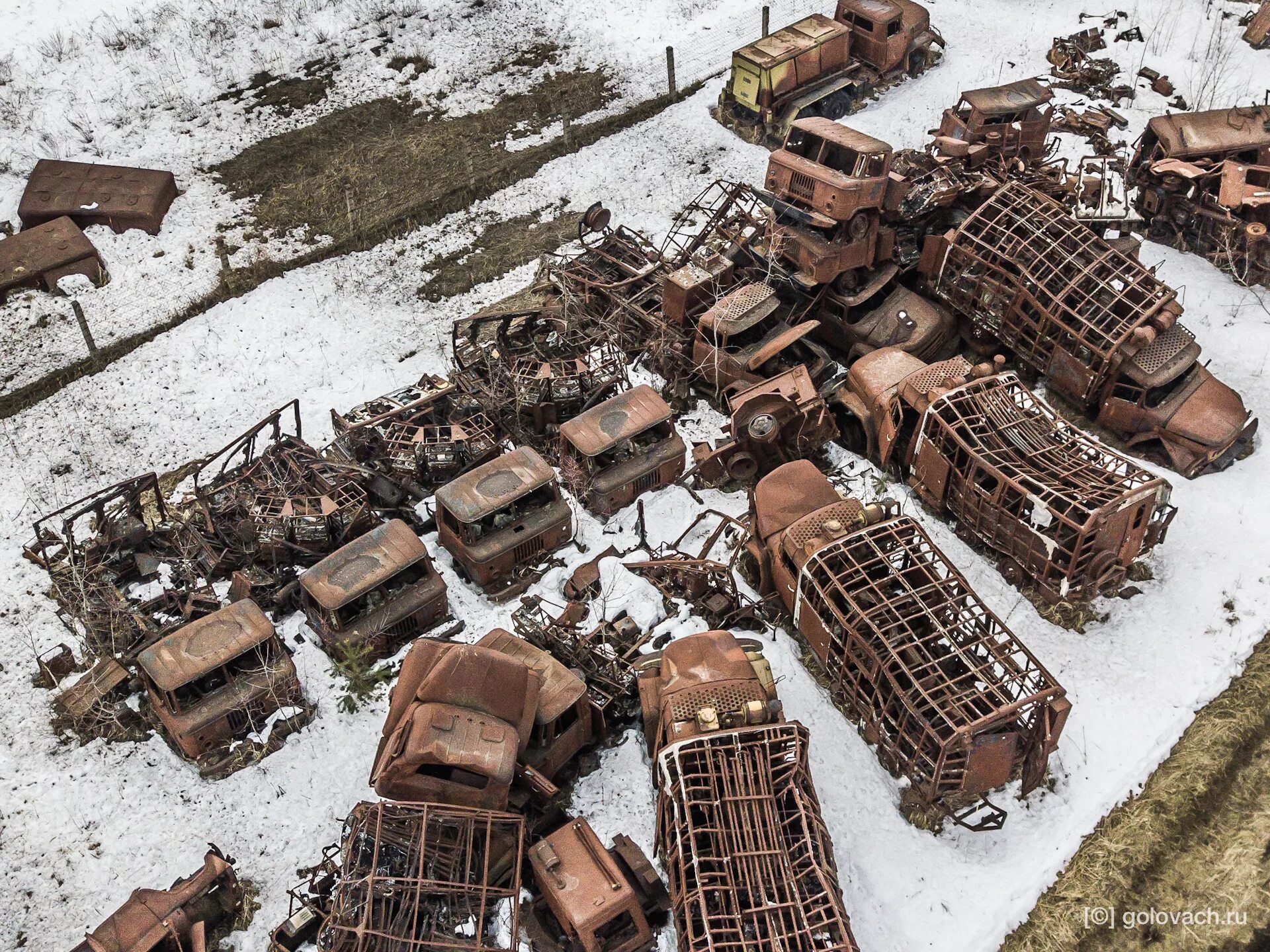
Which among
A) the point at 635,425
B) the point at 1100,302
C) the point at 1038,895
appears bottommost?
the point at 1038,895

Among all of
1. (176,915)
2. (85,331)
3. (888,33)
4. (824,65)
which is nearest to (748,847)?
(176,915)

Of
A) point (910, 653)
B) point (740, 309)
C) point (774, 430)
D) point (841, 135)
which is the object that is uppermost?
point (841, 135)

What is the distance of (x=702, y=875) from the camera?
11375 mm

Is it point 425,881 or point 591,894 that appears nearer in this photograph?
point 425,881

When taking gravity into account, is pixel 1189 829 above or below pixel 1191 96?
below

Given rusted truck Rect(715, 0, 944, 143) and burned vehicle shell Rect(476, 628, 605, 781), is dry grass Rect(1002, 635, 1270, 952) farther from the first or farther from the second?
rusted truck Rect(715, 0, 944, 143)

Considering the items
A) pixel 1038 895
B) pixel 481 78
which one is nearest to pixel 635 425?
pixel 1038 895

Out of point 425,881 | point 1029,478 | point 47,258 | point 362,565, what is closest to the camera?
point 425,881

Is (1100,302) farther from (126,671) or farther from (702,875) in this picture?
(126,671)

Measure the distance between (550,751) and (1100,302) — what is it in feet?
37.1

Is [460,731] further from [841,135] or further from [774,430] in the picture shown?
[841,135]

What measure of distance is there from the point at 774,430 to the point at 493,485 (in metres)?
4.49

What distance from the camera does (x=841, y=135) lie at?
768 inches

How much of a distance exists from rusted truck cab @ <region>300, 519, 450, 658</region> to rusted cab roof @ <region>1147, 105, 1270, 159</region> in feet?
55.5
